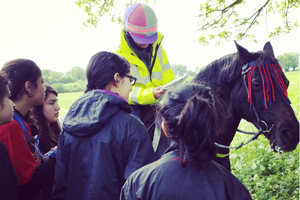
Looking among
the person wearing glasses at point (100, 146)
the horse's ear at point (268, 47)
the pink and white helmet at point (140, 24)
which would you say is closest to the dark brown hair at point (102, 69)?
the person wearing glasses at point (100, 146)

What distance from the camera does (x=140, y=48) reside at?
2641 mm

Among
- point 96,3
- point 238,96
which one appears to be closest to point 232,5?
point 96,3

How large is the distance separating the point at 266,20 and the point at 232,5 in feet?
2.39

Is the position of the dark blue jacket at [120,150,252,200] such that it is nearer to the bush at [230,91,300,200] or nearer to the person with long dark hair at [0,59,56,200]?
the person with long dark hair at [0,59,56,200]

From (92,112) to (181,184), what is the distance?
0.80m

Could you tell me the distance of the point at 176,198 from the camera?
3.84 feet

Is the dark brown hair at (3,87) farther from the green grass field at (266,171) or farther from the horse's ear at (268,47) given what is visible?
the green grass field at (266,171)

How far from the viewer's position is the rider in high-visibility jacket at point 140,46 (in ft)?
8.23

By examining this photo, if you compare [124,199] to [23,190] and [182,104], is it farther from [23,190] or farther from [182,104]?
[23,190]

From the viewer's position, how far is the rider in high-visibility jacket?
251 centimetres

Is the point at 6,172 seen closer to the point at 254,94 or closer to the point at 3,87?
the point at 3,87

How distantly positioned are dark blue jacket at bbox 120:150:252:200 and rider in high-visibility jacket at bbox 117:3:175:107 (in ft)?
3.96

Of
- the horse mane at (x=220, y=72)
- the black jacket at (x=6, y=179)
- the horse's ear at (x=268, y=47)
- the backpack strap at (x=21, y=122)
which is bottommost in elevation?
the black jacket at (x=6, y=179)

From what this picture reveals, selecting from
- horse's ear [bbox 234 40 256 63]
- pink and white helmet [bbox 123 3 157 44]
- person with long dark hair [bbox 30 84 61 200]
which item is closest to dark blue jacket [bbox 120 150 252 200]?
horse's ear [bbox 234 40 256 63]
